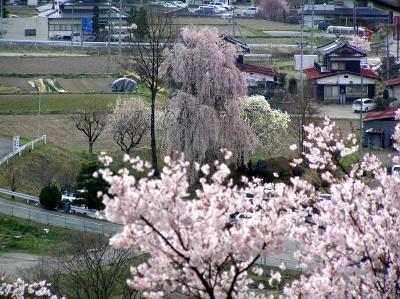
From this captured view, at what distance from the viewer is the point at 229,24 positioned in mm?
42062

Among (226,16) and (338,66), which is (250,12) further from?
(338,66)

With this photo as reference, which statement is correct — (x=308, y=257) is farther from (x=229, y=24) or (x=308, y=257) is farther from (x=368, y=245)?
(x=229, y=24)

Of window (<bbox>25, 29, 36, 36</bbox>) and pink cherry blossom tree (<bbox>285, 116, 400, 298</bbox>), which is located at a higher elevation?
window (<bbox>25, 29, 36, 36</bbox>)

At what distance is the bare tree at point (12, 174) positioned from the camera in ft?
53.0

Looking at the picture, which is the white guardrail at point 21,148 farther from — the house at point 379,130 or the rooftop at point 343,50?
the rooftop at point 343,50

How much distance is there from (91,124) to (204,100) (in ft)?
11.0

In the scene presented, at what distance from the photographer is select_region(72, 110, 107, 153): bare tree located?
19536 mm

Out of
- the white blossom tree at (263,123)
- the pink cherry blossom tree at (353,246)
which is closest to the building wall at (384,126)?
the white blossom tree at (263,123)

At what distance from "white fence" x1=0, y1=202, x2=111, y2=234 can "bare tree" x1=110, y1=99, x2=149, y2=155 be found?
428cm

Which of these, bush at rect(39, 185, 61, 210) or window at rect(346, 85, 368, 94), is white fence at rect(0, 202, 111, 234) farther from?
window at rect(346, 85, 368, 94)

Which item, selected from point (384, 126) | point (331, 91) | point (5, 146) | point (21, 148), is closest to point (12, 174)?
point (21, 148)

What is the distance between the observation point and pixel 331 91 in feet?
90.0

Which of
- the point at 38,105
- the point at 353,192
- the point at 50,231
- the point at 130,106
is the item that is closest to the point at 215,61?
the point at 130,106

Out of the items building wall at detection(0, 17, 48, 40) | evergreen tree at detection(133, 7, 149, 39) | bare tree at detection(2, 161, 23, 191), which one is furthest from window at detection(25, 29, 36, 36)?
bare tree at detection(2, 161, 23, 191)
